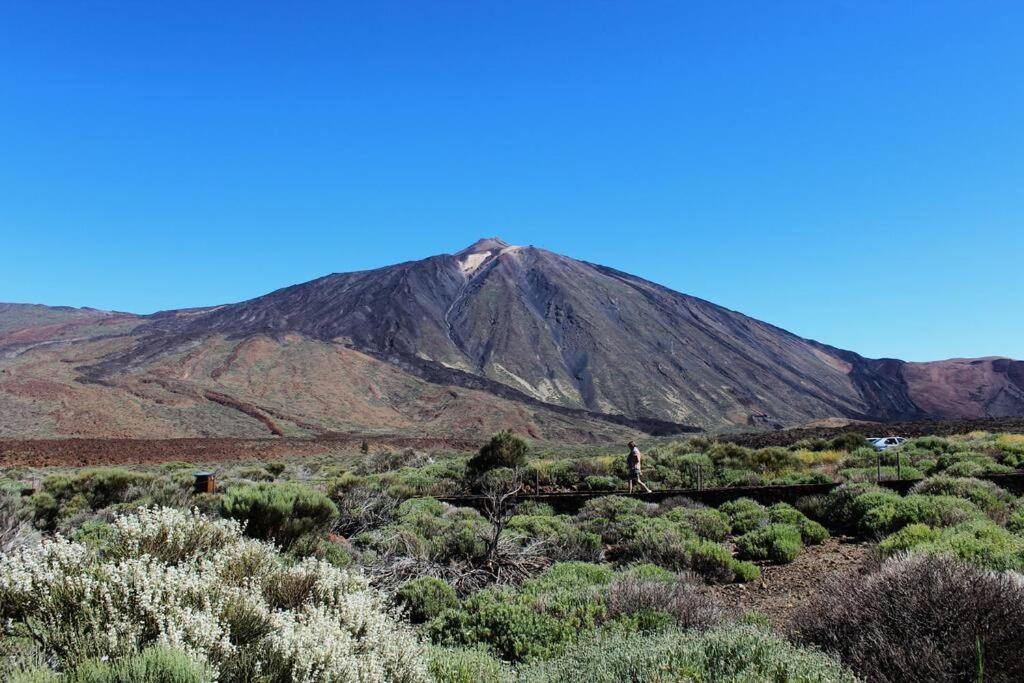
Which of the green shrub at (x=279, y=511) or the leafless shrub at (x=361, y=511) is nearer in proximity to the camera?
the green shrub at (x=279, y=511)

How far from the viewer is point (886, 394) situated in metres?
134

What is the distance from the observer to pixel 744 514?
1205 centimetres

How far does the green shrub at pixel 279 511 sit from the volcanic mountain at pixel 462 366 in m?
52.7

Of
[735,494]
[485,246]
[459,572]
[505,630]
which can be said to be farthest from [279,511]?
[485,246]

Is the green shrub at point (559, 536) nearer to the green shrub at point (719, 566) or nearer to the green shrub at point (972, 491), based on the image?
the green shrub at point (719, 566)

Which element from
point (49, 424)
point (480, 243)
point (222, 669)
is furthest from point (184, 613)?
point (480, 243)

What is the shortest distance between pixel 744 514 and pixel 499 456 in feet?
33.8

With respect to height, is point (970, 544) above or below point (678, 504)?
above

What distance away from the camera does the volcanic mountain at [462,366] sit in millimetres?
66188

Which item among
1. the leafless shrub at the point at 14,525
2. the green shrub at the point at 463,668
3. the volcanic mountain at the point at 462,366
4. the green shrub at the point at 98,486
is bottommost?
the green shrub at the point at 98,486

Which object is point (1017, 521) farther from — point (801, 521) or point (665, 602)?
point (665, 602)

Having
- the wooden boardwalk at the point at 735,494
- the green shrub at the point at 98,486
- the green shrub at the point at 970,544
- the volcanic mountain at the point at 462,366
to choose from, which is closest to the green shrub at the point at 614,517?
the wooden boardwalk at the point at 735,494

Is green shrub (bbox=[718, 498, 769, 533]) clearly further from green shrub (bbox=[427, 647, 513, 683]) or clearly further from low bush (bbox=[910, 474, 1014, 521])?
green shrub (bbox=[427, 647, 513, 683])

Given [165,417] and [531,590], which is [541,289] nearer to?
[165,417]
